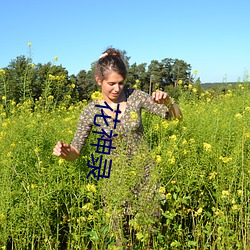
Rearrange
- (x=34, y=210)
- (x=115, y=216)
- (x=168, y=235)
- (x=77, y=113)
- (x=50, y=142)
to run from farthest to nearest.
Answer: (x=77, y=113) < (x=50, y=142) < (x=168, y=235) < (x=34, y=210) < (x=115, y=216)

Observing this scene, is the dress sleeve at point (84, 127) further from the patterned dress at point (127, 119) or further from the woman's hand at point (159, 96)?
the woman's hand at point (159, 96)

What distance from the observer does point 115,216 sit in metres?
2.00

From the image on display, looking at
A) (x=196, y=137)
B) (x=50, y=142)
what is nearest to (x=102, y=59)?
(x=50, y=142)

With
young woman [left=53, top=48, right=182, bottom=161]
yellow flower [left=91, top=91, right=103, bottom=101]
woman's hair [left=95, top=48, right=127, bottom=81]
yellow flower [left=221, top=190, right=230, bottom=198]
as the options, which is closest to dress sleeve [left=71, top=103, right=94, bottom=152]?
young woman [left=53, top=48, right=182, bottom=161]

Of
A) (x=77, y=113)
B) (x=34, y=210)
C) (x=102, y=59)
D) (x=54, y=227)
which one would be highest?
(x=102, y=59)

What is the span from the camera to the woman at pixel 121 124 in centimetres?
198

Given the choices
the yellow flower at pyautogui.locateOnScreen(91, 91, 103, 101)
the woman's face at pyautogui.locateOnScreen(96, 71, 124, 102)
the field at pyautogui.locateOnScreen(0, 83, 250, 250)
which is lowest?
the field at pyautogui.locateOnScreen(0, 83, 250, 250)

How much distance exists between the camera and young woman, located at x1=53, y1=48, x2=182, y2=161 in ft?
7.60

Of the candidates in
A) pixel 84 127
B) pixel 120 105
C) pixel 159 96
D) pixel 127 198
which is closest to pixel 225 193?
pixel 127 198

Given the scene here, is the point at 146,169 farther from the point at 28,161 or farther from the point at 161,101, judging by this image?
the point at 28,161

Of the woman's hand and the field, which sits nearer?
the field

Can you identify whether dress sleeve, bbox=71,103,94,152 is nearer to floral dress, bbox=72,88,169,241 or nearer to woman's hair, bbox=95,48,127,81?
floral dress, bbox=72,88,169,241

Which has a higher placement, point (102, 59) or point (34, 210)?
point (102, 59)

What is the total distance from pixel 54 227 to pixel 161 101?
3.64 feet
